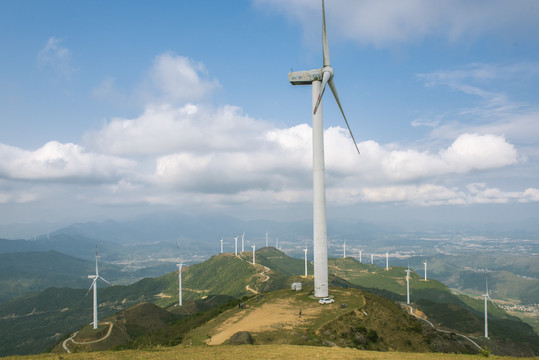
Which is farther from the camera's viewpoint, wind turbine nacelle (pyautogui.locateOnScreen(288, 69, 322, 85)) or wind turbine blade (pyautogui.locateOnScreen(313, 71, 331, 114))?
wind turbine nacelle (pyautogui.locateOnScreen(288, 69, 322, 85))

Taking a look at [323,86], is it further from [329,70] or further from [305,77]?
[305,77]

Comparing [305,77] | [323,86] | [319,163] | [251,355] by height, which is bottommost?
[251,355]

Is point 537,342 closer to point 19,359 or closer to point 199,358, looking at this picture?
point 199,358

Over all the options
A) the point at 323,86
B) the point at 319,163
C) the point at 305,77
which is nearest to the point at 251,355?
the point at 319,163

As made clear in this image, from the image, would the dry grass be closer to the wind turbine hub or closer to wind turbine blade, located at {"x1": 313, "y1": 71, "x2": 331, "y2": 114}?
wind turbine blade, located at {"x1": 313, "y1": 71, "x2": 331, "y2": 114}

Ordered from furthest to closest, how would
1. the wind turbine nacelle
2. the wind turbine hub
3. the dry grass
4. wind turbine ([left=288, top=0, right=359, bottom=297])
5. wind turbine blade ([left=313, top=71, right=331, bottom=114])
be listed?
the wind turbine nacelle
the wind turbine hub
wind turbine blade ([left=313, top=71, right=331, bottom=114])
wind turbine ([left=288, top=0, right=359, bottom=297])
the dry grass

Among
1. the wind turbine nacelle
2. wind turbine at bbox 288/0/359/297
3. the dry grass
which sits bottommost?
the dry grass

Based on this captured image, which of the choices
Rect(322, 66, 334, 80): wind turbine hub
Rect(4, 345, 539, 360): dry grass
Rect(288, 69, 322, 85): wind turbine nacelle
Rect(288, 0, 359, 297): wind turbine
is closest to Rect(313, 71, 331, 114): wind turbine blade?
Rect(288, 0, 359, 297): wind turbine

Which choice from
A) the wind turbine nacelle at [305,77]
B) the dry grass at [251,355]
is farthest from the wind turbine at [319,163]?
the dry grass at [251,355]

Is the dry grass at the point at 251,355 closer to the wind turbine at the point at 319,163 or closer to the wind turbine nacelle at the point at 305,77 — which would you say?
the wind turbine at the point at 319,163
